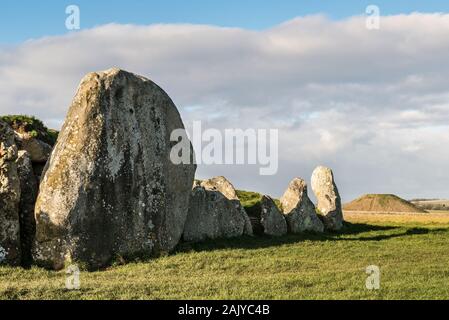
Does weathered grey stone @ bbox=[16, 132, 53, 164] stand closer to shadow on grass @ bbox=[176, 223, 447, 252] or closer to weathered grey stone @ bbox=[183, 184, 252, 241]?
weathered grey stone @ bbox=[183, 184, 252, 241]

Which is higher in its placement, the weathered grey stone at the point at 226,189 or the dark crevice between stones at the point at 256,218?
the weathered grey stone at the point at 226,189

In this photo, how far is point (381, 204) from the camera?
308ft

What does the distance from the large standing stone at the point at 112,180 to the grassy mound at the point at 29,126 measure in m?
11.0

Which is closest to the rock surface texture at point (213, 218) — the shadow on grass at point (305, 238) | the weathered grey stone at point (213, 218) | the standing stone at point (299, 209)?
the weathered grey stone at point (213, 218)

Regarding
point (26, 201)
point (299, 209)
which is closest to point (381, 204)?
point (299, 209)

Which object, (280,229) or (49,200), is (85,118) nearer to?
(49,200)

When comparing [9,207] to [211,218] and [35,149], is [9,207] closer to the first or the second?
[35,149]

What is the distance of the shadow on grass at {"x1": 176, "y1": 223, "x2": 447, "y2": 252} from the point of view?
29484 millimetres

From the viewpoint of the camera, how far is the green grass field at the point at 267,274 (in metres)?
18.7

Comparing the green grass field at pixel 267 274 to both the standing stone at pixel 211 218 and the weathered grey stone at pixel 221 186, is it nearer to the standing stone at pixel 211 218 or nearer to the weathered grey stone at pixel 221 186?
the standing stone at pixel 211 218

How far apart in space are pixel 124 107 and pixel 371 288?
13.2 meters

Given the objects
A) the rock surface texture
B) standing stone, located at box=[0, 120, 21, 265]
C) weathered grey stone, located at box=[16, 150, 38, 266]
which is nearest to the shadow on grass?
the rock surface texture
